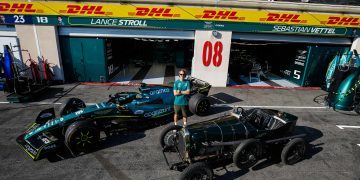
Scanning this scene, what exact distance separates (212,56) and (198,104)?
4.73 m

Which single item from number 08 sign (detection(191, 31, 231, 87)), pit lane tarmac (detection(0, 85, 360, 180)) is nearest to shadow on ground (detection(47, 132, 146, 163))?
pit lane tarmac (detection(0, 85, 360, 180))

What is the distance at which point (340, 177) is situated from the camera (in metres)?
5.49

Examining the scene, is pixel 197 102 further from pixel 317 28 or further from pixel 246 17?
pixel 317 28

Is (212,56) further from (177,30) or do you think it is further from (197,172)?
(197,172)

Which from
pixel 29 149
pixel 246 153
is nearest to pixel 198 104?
pixel 246 153

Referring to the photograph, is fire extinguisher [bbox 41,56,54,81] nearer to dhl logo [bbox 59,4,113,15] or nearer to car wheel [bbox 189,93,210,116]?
dhl logo [bbox 59,4,113,15]

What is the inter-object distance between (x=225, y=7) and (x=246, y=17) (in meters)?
1.18

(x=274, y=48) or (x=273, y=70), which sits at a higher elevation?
(x=274, y=48)

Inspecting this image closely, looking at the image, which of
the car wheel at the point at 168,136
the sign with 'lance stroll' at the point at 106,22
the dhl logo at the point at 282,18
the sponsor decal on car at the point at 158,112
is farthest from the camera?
the dhl logo at the point at 282,18

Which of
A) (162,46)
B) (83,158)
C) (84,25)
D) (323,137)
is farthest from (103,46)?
(323,137)

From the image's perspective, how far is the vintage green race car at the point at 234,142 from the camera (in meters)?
5.06

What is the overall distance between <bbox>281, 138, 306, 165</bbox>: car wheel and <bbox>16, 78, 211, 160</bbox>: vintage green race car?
3335 mm

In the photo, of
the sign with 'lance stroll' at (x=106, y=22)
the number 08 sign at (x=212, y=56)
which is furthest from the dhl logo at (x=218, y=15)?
the sign with 'lance stroll' at (x=106, y=22)

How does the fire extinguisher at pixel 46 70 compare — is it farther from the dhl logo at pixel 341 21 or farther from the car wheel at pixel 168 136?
the dhl logo at pixel 341 21
